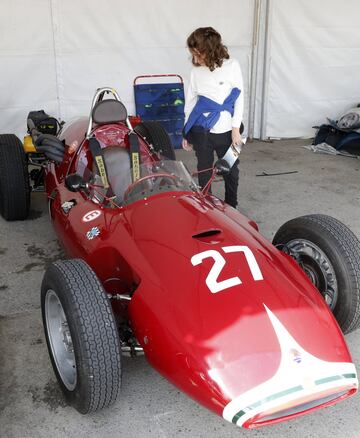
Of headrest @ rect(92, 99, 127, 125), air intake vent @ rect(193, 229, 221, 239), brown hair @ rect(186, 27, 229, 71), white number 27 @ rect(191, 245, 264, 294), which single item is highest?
brown hair @ rect(186, 27, 229, 71)

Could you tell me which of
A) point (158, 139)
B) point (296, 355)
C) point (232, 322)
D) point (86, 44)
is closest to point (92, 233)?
point (232, 322)

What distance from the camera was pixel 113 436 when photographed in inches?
91.1

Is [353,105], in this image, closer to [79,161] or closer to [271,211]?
[271,211]

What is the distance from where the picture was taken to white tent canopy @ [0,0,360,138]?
699cm

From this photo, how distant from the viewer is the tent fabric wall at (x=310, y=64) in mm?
8000

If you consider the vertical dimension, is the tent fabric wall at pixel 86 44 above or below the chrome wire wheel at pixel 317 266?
above

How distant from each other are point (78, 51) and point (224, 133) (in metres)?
3.71

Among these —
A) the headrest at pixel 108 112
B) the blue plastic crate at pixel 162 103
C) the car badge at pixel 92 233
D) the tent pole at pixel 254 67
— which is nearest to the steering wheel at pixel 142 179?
the car badge at pixel 92 233

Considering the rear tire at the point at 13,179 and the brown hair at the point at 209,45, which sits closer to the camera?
the brown hair at the point at 209,45

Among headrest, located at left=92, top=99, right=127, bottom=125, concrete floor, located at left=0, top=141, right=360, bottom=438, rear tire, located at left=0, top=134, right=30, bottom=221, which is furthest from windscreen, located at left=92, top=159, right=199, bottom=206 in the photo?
rear tire, located at left=0, top=134, right=30, bottom=221

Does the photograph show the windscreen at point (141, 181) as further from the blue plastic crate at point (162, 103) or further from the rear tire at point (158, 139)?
the blue plastic crate at point (162, 103)

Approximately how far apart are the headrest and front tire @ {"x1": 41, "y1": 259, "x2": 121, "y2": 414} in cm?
180

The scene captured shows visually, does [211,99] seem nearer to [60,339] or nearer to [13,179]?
[13,179]

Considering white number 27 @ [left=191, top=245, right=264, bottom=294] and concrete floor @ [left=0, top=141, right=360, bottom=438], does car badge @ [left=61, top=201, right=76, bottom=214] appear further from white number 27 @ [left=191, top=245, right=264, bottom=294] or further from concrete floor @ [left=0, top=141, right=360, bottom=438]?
white number 27 @ [left=191, top=245, right=264, bottom=294]
